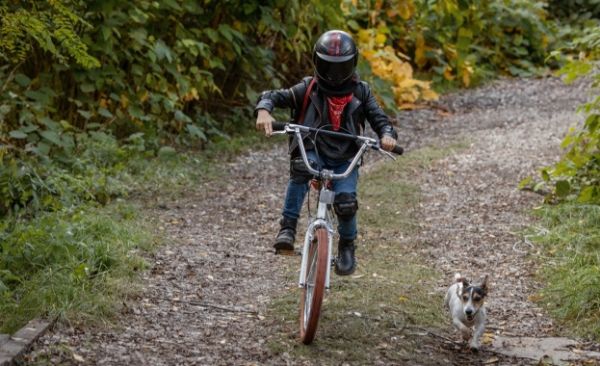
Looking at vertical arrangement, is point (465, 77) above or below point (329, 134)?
above

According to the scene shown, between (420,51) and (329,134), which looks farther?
(420,51)

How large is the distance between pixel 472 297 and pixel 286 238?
Result: 1.07 meters

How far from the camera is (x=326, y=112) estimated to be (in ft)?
17.5

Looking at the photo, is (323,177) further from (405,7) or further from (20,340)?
(405,7)

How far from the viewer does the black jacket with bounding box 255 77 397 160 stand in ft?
17.4

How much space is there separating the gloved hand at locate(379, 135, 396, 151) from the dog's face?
85cm

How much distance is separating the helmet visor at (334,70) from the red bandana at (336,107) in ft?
0.40

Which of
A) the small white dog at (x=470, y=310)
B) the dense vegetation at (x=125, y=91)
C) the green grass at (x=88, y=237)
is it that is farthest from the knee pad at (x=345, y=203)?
the dense vegetation at (x=125, y=91)

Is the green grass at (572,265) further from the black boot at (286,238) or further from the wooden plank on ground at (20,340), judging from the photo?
the wooden plank on ground at (20,340)

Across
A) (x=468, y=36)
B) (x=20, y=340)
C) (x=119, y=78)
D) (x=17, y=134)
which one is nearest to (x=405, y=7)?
(x=468, y=36)

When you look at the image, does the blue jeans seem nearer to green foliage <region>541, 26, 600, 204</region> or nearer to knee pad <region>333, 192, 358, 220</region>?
knee pad <region>333, 192, 358, 220</region>

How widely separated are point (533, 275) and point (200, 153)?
448cm

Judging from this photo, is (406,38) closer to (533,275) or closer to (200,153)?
(200,153)

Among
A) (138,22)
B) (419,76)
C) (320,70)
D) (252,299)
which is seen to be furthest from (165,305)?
(419,76)
